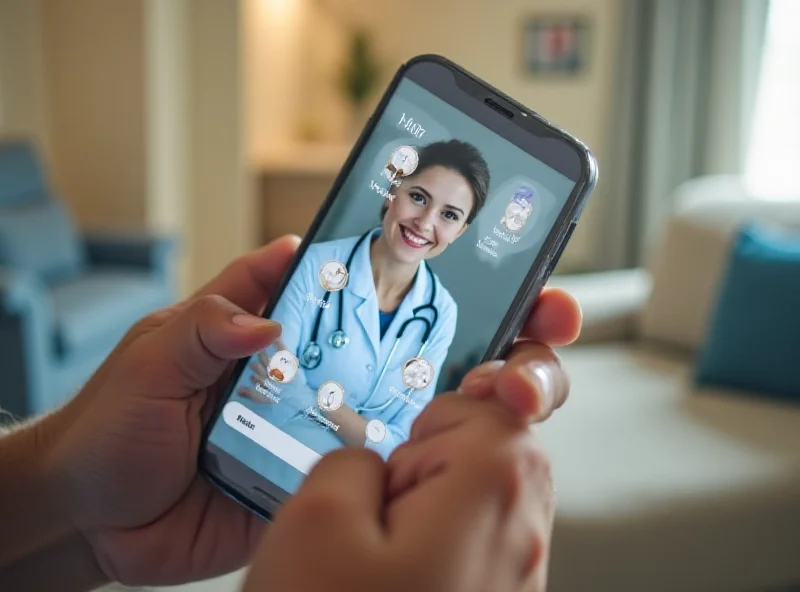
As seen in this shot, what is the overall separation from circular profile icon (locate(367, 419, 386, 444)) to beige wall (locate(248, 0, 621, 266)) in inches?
121

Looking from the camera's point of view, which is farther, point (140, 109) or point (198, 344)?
point (140, 109)

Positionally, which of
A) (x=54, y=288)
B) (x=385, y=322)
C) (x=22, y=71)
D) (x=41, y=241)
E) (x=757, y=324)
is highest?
(x=385, y=322)

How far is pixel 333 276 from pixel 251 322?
9 cm

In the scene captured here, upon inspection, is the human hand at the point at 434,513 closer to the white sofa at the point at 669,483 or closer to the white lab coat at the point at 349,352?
the white lab coat at the point at 349,352

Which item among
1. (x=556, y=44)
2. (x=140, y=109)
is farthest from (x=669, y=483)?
(x=556, y=44)

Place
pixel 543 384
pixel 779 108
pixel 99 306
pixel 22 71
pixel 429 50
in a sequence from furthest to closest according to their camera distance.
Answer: pixel 429 50
pixel 22 71
pixel 779 108
pixel 99 306
pixel 543 384

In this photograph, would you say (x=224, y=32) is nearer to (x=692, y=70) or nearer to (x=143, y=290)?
(x=143, y=290)

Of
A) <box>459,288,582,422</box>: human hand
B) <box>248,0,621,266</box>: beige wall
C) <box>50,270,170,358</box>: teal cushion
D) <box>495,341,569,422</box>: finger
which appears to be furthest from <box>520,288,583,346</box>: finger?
<box>248,0,621,266</box>: beige wall

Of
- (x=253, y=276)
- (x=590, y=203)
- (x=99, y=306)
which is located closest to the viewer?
(x=253, y=276)

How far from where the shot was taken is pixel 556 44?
3877 mm

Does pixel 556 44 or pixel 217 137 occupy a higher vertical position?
pixel 556 44

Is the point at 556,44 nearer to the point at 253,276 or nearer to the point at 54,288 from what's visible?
the point at 54,288

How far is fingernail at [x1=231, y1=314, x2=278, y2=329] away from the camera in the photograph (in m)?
0.58

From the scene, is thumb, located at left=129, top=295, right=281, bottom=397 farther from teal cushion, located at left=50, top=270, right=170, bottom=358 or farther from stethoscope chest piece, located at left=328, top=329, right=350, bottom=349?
teal cushion, located at left=50, top=270, right=170, bottom=358
